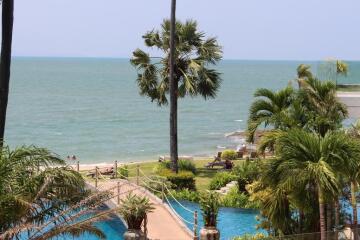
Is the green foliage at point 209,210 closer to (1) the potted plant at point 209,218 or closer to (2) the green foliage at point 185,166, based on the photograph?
(1) the potted plant at point 209,218

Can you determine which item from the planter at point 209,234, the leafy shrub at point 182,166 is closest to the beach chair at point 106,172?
the leafy shrub at point 182,166

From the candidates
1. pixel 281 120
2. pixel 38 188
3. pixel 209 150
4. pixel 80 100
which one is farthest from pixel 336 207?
pixel 80 100

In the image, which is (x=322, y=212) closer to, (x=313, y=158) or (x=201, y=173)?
(x=313, y=158)

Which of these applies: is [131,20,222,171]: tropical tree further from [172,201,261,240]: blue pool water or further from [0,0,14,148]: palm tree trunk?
[0,0,14,148]: palm tree trunk

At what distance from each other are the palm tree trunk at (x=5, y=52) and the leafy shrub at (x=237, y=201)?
1080 cm

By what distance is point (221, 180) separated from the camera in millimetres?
24203

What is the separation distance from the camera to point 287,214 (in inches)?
537

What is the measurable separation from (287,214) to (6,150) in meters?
6.89

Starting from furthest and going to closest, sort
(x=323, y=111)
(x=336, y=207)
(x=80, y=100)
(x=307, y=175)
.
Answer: (x=80, y=100), (x=323, y=111), (x=336, y=207), (x=307, y=175)

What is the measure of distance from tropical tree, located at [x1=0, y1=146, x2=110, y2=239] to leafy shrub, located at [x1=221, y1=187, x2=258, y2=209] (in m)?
11.4

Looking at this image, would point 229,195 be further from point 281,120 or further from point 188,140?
point 188,140

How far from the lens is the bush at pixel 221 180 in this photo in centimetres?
2395

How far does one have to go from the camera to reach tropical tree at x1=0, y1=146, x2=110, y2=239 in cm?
911

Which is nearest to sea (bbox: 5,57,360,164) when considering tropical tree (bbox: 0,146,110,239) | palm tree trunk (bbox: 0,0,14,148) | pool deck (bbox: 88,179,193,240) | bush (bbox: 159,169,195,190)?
bush (bbox: 159,169,195,190)
